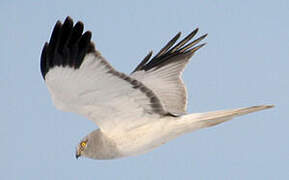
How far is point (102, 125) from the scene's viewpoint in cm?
859

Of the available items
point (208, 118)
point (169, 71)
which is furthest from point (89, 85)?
point (169, 71)

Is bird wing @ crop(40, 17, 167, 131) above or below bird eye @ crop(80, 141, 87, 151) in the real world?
above

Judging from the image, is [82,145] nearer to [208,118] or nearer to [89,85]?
[89,85]

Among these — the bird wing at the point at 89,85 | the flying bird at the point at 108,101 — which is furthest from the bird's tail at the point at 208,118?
the bird wing at the point at 89,85

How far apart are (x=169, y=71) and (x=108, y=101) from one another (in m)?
2.45

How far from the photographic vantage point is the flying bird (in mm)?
7222

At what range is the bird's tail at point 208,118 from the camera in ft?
26.6

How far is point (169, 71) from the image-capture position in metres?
10.3

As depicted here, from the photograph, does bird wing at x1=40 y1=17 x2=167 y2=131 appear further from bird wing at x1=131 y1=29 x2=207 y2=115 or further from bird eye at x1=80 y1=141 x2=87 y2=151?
bird wing at x1=131 y1=29 x2=207 y2=115

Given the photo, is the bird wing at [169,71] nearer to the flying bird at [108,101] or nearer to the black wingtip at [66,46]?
the flying bird at [108,101]

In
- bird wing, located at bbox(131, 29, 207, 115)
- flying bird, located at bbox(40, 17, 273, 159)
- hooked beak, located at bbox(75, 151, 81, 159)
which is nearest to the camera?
flying bird, located at bbox(40, 17, 273, 159)

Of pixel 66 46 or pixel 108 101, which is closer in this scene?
pixel 66 46

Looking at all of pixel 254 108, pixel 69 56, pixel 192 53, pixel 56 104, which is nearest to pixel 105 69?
pixel 69 56

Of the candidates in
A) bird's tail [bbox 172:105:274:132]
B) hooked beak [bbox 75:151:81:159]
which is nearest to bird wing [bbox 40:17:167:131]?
bird's tail [bbox 172:105:274:132]
